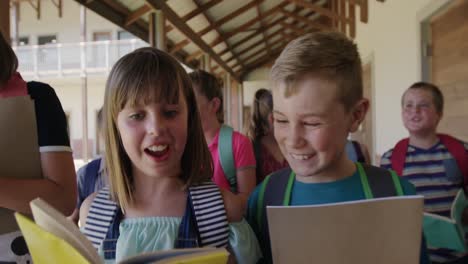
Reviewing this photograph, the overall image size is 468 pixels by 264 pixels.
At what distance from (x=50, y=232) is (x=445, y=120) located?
3.19 metres

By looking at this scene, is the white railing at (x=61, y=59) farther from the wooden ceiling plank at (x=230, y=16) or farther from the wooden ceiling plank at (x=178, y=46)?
the wooden ceiling plank at (x=178, y=46)

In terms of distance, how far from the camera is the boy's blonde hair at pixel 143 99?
92 centimetres

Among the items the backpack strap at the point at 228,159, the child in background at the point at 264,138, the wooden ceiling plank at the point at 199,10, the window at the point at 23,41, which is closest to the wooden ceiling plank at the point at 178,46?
the wooden ceiling plank at the point at 199,10

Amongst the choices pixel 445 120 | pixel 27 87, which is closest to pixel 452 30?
pixel 445 120

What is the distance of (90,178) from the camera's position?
175 centimetres

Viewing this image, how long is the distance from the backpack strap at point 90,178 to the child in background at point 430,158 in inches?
51.1

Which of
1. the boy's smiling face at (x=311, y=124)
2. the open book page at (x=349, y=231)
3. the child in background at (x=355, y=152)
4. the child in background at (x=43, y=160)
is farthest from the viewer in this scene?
the child in background at (x=355, y=152)

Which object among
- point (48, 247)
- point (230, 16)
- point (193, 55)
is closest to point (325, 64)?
point (48, 247)

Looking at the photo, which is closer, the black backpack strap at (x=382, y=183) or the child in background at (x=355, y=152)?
the black backpack strap at (x=382, y=183)

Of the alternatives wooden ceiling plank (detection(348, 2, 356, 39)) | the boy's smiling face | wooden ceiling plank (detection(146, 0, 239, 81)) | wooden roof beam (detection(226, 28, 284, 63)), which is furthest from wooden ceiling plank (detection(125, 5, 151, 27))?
wooden roof beam (detection(226, 28, 284, 63))

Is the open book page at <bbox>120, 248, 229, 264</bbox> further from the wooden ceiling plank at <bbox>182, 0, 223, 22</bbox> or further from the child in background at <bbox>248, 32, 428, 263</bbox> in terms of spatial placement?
the wooden ceiling plank at <bbox>182, 0, 223, 22</bbox>

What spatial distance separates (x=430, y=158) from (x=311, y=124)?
50.2 inches

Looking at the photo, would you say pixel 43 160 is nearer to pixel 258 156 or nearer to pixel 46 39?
pixel 258 156

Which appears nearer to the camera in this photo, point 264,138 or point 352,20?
point 264,138
